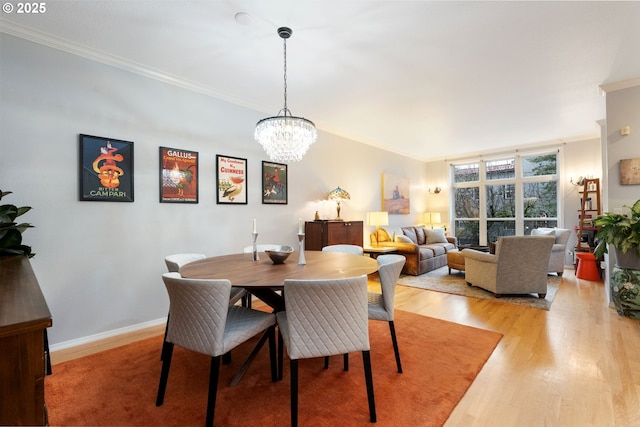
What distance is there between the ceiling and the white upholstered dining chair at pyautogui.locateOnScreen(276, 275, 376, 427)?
75.1 inches

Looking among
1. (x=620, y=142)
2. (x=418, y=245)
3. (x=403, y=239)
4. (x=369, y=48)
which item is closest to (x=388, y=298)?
Result: (x=369, y=48)

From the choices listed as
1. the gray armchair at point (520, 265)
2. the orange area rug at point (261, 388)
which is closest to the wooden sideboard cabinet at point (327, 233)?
the orange area rug at point (261, 388)

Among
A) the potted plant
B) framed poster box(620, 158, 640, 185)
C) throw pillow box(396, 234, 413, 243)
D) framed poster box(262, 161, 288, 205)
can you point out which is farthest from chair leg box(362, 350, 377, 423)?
throw pillow box(396, 234, 413, 243)

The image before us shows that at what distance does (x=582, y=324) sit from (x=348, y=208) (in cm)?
340

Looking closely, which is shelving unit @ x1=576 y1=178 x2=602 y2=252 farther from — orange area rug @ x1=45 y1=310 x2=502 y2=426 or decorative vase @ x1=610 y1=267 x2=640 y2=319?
orange area rug @ x1=45 y1=310 x2=502 y2=426

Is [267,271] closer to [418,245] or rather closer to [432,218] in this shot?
[418,245]

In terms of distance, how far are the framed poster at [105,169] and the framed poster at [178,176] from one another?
0.97ft

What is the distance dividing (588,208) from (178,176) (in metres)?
7.07

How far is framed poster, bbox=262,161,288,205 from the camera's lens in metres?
3.91

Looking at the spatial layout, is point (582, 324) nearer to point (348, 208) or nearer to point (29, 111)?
point (348, 208)

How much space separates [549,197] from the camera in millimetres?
6227

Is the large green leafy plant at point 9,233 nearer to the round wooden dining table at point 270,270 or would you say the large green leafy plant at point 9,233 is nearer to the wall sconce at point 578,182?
the round wooden dining table at point 270,270

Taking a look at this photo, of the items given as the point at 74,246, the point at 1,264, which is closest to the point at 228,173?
the point at 74,246

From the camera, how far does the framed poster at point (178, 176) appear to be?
9.89 feet
